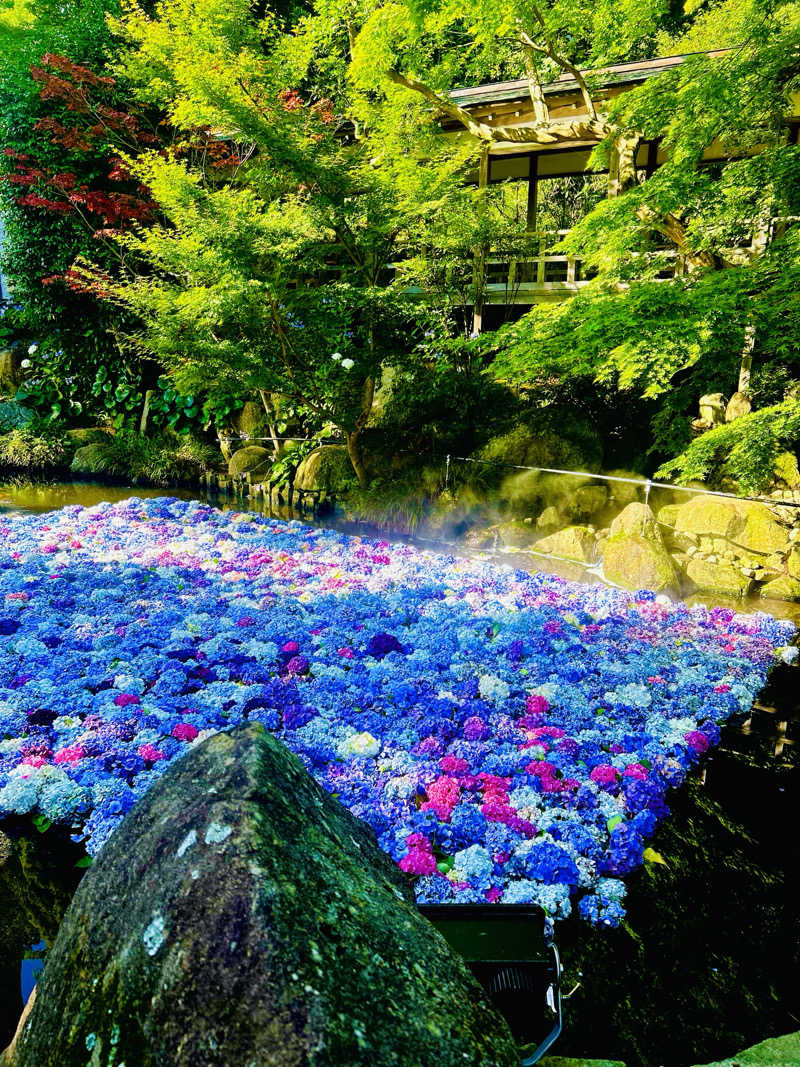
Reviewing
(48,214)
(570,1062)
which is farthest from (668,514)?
(48,214)

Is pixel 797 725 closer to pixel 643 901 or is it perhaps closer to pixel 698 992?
pixel 643 901

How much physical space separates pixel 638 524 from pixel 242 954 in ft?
22.4

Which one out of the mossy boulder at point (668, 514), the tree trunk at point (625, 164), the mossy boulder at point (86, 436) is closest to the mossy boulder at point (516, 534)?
the mossy boulder at point (668, 514)

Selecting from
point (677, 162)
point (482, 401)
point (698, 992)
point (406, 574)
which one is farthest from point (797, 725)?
point (482, 401)

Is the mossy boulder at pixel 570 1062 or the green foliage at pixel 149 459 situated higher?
the green foliage at pixel 149 459

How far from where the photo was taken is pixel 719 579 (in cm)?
692

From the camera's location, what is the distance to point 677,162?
19.9 feet

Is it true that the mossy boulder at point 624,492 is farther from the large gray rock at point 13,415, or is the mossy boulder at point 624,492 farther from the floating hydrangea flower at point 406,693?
the large gray rock at point 13,415

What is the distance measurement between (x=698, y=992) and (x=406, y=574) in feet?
15.3

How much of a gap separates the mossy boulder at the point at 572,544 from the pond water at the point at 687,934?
4.05 m

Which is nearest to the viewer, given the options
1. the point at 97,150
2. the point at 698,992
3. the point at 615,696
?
the point at 698,992

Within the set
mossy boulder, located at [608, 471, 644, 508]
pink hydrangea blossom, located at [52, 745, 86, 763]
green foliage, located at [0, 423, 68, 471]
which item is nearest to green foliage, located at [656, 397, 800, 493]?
mossy boulder, located at [608, 471, 644, 508]

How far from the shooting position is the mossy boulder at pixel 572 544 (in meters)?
7.71

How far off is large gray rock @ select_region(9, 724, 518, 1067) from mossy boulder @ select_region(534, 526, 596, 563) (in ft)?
22.1
